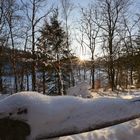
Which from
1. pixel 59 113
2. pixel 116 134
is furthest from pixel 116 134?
pixel 59 113

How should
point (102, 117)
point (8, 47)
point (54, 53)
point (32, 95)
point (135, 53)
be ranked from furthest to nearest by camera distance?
point (54, 53) → point (8, 47) → point (135, 53) → point (102, 117) → point (32, 95)

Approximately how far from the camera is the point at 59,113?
3799 millimetres

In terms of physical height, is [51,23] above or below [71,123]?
above

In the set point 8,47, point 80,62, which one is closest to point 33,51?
point 8,47

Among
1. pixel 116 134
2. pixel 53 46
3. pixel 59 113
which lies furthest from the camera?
pixel 53 46

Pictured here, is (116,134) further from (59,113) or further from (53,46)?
(53,46)

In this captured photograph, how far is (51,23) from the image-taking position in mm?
35906

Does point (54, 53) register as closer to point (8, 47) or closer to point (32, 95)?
point (8, 47)

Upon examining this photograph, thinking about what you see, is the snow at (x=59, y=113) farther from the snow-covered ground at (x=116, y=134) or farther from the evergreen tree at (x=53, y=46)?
the evergreen tree at (x=53, y=46)

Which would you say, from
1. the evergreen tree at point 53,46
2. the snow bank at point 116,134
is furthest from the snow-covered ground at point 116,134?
the evergreen tree at point 53,46

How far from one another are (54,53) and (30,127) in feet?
103

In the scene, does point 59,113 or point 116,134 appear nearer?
point 59,113

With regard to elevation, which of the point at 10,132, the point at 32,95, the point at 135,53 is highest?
the point at 135,53

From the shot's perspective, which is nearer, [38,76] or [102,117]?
[102,117]
